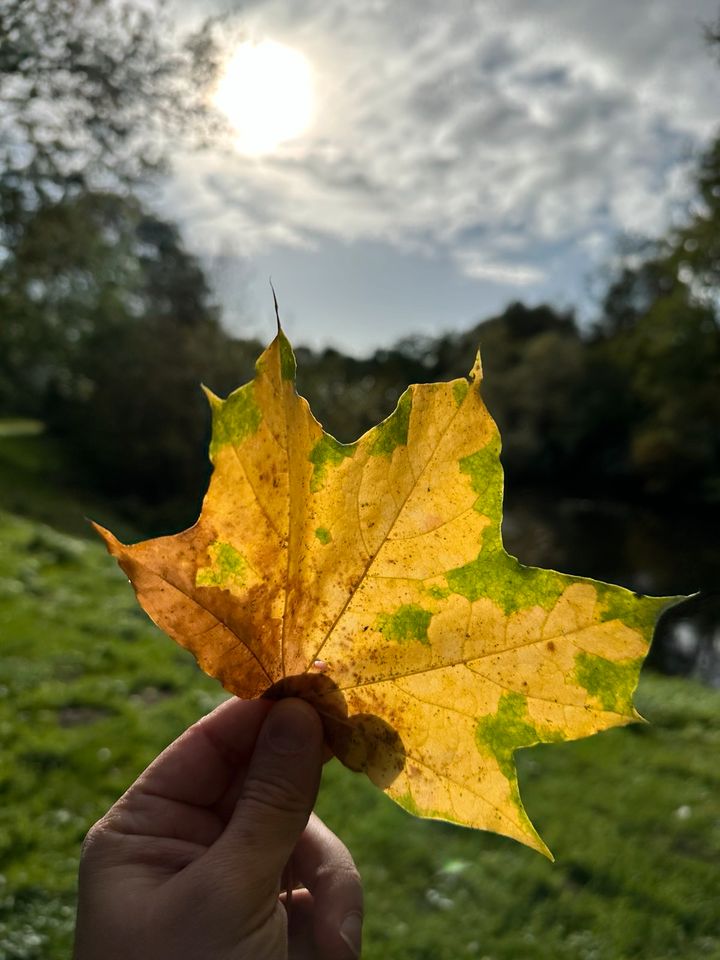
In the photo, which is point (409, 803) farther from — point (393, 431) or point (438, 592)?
point (393, 431)

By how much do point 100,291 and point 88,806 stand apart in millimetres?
19843

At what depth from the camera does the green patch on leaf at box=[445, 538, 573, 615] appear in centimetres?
124

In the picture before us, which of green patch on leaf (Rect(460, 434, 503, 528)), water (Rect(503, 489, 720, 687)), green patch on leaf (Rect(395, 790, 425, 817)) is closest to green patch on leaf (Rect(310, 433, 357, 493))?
green patch on leaf (Rect(460, 434, 503, 528))

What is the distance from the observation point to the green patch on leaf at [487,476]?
121 cm

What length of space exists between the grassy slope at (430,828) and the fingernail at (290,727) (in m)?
3.51

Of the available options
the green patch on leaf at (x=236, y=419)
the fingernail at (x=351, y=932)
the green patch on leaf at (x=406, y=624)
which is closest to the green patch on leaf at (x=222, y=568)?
the green patch on leaf at (x=236, y=419)

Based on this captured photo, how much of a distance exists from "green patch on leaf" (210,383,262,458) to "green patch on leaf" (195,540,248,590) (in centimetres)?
19

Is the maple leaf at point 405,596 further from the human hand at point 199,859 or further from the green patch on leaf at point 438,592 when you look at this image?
the human hand at point 199,859

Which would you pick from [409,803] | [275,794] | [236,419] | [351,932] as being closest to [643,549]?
[351,932]

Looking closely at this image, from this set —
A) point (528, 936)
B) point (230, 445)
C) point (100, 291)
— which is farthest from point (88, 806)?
point (100, 291)

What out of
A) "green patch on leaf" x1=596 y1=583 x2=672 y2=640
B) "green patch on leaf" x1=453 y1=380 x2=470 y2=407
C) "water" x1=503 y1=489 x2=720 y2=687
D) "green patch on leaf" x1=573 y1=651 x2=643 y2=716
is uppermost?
"water" x1=503 y1=489 x2=720 y2=687

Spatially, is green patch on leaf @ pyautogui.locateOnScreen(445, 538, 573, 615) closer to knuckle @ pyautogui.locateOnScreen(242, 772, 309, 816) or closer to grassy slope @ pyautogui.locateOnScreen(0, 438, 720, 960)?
knuckle @ pyautogui.locateOnScreen(242, 772, 309, 816)

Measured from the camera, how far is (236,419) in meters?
1.22

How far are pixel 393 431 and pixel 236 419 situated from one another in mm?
286
